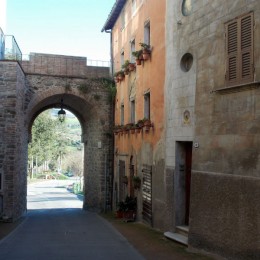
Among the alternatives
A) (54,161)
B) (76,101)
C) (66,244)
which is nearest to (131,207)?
(66,244)

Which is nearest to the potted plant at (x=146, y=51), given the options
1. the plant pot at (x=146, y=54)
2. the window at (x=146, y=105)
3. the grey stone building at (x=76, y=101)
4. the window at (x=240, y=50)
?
the plant pot at (x=146, y=54)

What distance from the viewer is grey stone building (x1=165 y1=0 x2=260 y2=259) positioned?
6.71 metres

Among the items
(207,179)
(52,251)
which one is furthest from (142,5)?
(52,251)

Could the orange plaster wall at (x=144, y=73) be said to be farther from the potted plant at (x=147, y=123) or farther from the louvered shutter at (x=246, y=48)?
the louvered shutter at (x=246, y=48)

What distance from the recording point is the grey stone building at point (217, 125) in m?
6.71

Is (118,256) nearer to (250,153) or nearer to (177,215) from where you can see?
(177,215)

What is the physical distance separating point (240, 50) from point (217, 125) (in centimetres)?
152

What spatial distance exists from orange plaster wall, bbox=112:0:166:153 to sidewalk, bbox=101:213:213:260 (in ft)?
8.62

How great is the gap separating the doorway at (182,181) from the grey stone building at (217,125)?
0.03 m

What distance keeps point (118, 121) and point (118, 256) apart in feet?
34.3

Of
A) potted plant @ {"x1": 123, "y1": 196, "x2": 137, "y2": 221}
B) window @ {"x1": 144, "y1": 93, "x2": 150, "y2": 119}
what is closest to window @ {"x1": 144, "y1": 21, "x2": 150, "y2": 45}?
window @ {"x1": 144, "y1": 93, "x2": 150, "y2": 119}

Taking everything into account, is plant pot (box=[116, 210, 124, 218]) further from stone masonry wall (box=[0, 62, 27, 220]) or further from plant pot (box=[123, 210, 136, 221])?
stone masonry wall (box=[0, 62, 27, 220])

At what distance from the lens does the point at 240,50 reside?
7.10 meters

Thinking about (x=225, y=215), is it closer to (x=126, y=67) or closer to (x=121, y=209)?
(x=121, y=209)
